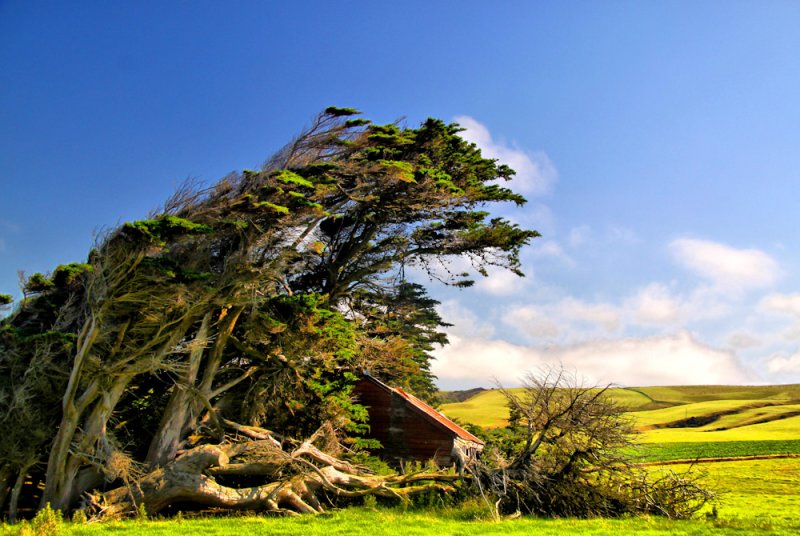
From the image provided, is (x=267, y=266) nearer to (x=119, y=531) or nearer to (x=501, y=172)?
(x=119, y=531)

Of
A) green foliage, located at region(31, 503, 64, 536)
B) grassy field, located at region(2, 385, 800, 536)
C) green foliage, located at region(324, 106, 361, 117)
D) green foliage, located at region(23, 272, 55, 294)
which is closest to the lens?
green foliage, located at region(31, 503, 64, 536)

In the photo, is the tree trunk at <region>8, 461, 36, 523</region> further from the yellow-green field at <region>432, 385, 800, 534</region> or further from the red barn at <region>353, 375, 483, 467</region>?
the yellow-green field at <region>432, 385, 800, 534</region>

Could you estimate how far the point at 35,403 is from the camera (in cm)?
1742

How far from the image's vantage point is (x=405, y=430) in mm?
26203

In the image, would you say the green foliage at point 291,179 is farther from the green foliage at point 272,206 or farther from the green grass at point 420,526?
the green grass at point 420,526

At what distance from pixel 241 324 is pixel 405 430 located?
390 inches

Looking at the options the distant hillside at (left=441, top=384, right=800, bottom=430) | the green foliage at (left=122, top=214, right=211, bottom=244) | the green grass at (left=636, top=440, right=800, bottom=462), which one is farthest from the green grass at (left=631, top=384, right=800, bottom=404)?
the green foliage at (left=122, top=214, right=211, bottom=244)

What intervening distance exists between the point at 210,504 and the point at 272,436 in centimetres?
414

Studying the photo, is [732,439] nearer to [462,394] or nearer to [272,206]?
[272,206]

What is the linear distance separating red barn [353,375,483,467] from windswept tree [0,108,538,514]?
271 centimetres

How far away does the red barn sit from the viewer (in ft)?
83.7

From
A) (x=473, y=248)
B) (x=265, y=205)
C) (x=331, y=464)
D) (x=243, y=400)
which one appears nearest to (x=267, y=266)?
(x=265, y=205)

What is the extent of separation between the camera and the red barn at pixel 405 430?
2550 centimetres

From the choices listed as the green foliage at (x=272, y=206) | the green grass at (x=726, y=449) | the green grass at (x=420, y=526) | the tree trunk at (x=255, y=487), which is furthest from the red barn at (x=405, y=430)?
the green grass at (x=726, y=449)
